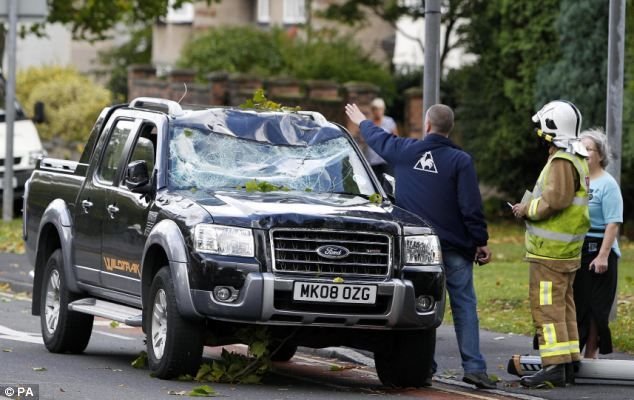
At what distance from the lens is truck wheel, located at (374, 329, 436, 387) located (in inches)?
447

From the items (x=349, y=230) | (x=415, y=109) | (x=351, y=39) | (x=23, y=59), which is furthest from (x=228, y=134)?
(x=23, y=59)

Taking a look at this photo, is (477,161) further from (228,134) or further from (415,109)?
(228,134)

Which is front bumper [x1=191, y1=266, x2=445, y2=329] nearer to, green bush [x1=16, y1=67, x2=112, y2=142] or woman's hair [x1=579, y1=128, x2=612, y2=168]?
woman's hair [x1=579, y1=128, x2=612, y2=168]

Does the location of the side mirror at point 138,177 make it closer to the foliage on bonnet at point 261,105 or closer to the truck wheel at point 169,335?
the truck wheel at point 169,335

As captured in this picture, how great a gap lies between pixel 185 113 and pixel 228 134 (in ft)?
1.15

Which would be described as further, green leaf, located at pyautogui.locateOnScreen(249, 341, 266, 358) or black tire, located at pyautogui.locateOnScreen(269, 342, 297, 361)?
black tire, located at pyautogui.locateOnScreen(269, 342, 297, 361)

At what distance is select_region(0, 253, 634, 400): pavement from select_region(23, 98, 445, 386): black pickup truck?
599 millimetres

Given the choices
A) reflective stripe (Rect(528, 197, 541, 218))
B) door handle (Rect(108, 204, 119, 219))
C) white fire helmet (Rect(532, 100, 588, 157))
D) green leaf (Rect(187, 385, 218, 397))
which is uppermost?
white fire helmet (Rect(532, 100, 588, 157))

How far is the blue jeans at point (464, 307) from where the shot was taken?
1162 centimetres

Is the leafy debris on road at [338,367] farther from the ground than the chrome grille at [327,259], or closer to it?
closer to it

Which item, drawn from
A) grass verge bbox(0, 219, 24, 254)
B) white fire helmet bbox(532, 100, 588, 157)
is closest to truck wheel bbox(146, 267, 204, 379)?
white fire helmet bbox(532, 100, 588, 157)

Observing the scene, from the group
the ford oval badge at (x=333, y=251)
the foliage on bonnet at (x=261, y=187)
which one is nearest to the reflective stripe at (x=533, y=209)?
the ford oval badge at (x=333, y=251)

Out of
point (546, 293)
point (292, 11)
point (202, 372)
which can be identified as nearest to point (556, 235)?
point (546, 293)

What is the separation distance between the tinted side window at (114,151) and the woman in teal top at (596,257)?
338cm
